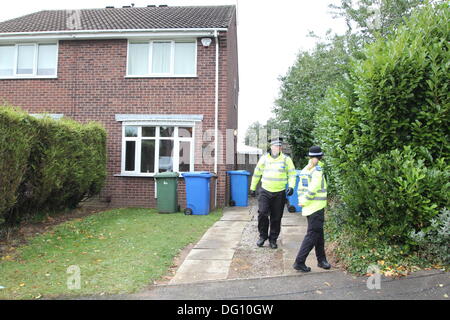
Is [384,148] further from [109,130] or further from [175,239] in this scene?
[109,130]

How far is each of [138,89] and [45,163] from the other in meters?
4.97

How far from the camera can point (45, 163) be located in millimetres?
7504

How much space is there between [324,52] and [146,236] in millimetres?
17322

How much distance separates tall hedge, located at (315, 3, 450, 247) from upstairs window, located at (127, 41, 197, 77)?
7296mm

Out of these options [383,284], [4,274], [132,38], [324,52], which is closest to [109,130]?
[132,38]

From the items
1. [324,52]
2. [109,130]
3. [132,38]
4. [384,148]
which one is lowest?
[384,148]

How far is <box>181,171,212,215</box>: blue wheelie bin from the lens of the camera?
31.8 ft

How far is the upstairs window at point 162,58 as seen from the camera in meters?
11.8

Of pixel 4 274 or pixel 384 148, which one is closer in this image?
pixel 4 274

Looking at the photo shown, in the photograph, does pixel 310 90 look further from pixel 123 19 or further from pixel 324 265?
pixel 324 265

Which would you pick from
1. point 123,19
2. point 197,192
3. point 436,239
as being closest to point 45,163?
point 197,192

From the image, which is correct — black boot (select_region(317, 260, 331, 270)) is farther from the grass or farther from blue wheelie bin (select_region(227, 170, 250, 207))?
blue wheelie bin (select_region(227, 170, 250, 207))

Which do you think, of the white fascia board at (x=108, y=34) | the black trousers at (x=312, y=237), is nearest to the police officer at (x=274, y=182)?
the black trousers at (x=312, y=237)
